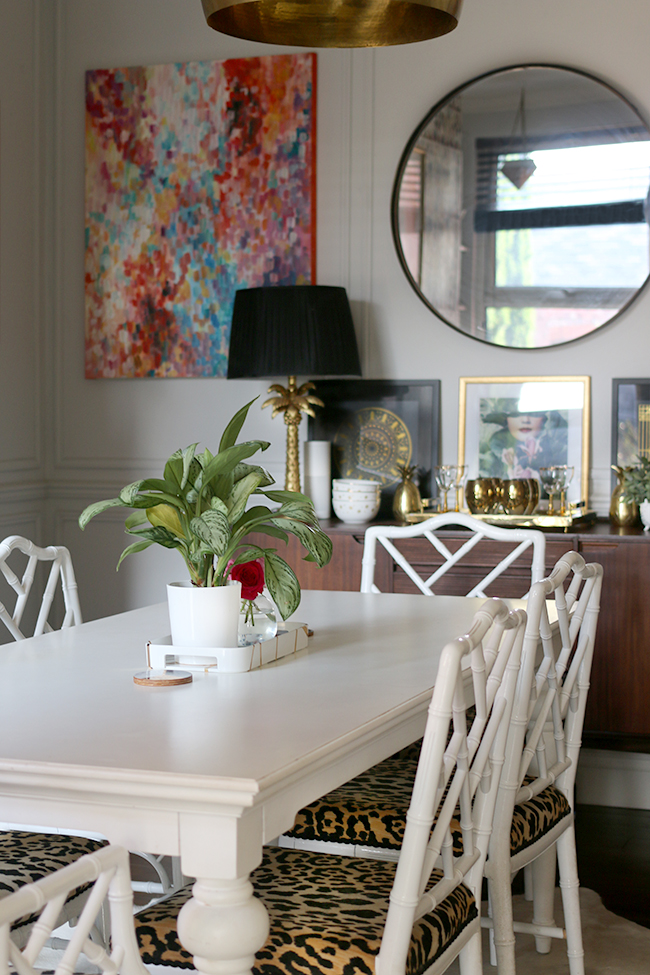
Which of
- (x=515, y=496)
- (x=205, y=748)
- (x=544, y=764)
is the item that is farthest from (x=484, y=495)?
(x=205, y=748)

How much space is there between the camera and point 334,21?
1.99 m

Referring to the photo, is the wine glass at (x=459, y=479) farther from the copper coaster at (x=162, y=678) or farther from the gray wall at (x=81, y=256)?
the copper coaster at (x=162, y=678)

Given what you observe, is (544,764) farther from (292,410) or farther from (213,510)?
(292,410)

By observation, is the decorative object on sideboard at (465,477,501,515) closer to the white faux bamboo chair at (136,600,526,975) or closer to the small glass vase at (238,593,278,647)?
the small glass vase at (238,593,278,647)

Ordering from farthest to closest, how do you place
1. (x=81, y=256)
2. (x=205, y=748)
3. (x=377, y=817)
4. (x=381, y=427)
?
(x=81, y=256) < (x=381, y=427) < (x=377, y=817) < (x=205, y=748)

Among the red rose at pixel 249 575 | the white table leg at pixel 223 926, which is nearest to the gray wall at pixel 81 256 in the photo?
A: the red rose at pixel 249 575

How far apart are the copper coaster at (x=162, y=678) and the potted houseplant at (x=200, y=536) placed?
4.1 inches

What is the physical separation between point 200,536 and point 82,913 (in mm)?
924

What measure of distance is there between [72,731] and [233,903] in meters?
0.36

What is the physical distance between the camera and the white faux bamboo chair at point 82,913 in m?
0.93

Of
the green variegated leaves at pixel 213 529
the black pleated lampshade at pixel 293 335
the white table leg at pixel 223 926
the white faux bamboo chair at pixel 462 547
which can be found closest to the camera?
the white table leg at pixel 223 926

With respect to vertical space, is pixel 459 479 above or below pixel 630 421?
below

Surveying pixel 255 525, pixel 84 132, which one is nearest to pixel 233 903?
pixel 255 525

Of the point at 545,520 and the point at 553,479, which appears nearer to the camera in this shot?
the point at 545,520
